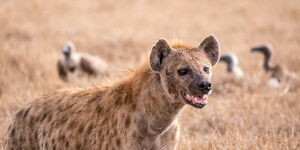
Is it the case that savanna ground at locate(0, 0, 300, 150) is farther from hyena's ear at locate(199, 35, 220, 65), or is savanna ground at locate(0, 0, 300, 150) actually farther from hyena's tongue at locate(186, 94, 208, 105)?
hyena's tongue at locate(186, 94, 208, 105)

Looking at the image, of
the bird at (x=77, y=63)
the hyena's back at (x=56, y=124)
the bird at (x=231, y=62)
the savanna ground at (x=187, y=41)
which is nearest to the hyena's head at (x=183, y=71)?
the hyena's back at (x=56, y=124)

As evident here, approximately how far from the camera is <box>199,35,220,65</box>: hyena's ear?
4.54m

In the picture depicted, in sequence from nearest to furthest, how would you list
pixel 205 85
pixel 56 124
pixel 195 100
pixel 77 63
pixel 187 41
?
pixel 205 85 < pixel 195 100 < pixel 56 124 < pixel 77 63 < pixel 187 41

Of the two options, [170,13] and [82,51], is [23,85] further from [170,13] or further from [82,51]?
[170,13]

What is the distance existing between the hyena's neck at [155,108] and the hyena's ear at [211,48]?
44 centimetres

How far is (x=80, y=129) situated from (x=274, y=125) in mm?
2379

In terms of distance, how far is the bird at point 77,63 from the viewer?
1082 cm

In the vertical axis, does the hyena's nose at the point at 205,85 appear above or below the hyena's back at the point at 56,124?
above

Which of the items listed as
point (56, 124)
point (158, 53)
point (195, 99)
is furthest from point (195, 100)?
point (56, 124)

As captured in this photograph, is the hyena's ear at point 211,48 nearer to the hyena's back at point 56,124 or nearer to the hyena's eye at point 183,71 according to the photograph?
the hyena's eye at point 183,71

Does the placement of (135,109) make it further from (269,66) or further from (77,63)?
(269,66)

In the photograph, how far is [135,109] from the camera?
14.5 ft

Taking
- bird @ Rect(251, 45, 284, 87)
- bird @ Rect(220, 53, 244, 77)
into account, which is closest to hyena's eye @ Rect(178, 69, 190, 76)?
bird @ Rect(251, 45, 284, 87)

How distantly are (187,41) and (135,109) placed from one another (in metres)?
8.83
